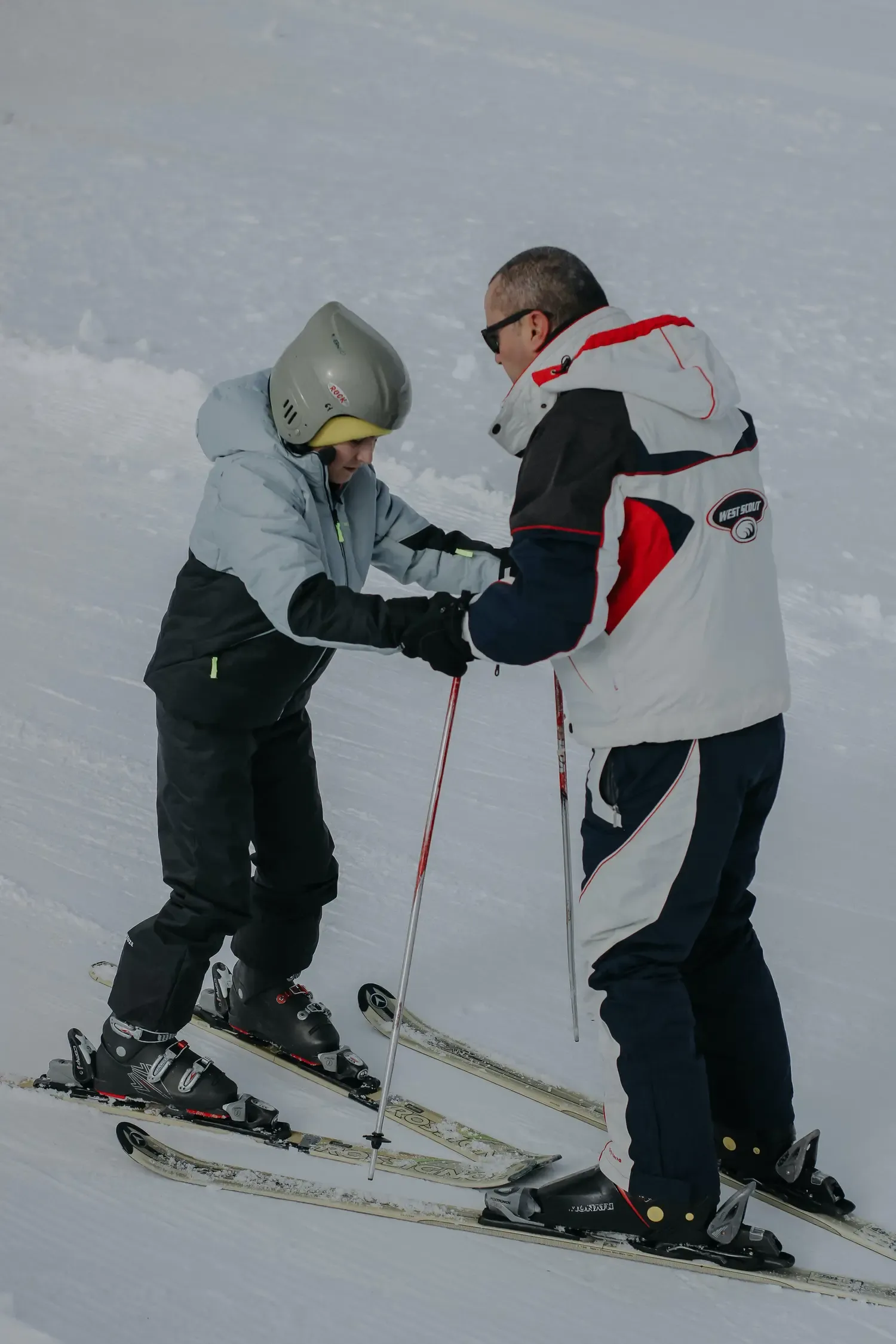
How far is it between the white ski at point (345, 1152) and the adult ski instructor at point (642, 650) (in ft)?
0.59

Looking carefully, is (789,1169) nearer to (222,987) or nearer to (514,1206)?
(514,1206)

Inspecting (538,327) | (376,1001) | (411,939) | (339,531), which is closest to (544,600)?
(538,327)

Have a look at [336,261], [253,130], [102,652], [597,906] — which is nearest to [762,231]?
[336,261]

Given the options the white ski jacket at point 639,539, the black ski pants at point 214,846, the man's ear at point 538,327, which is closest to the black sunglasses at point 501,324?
the man's ear at point 538,327

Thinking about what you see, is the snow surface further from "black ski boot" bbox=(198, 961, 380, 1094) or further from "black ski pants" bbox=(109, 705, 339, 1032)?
"black ski pants" bbox=(109, 705, 339, 1032)

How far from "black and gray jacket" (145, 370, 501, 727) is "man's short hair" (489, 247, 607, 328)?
0.56 metres

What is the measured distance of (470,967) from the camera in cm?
421

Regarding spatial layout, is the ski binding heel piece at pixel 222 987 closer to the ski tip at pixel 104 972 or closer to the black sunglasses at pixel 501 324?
the ski tip at pixel 104 972

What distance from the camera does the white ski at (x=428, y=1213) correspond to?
2906 millimetres

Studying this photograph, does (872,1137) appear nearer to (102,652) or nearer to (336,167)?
(102,652)

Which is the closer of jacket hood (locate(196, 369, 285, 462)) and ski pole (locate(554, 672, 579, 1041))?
jacket hood (locate(196, 369, 285, 462))

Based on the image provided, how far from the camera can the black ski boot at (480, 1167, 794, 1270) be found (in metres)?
2.88

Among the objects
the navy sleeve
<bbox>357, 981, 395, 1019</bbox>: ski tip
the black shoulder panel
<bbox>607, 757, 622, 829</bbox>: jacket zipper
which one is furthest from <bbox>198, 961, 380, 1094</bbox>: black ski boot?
the black shoulder panel

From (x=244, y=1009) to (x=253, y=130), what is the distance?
1098 cm
